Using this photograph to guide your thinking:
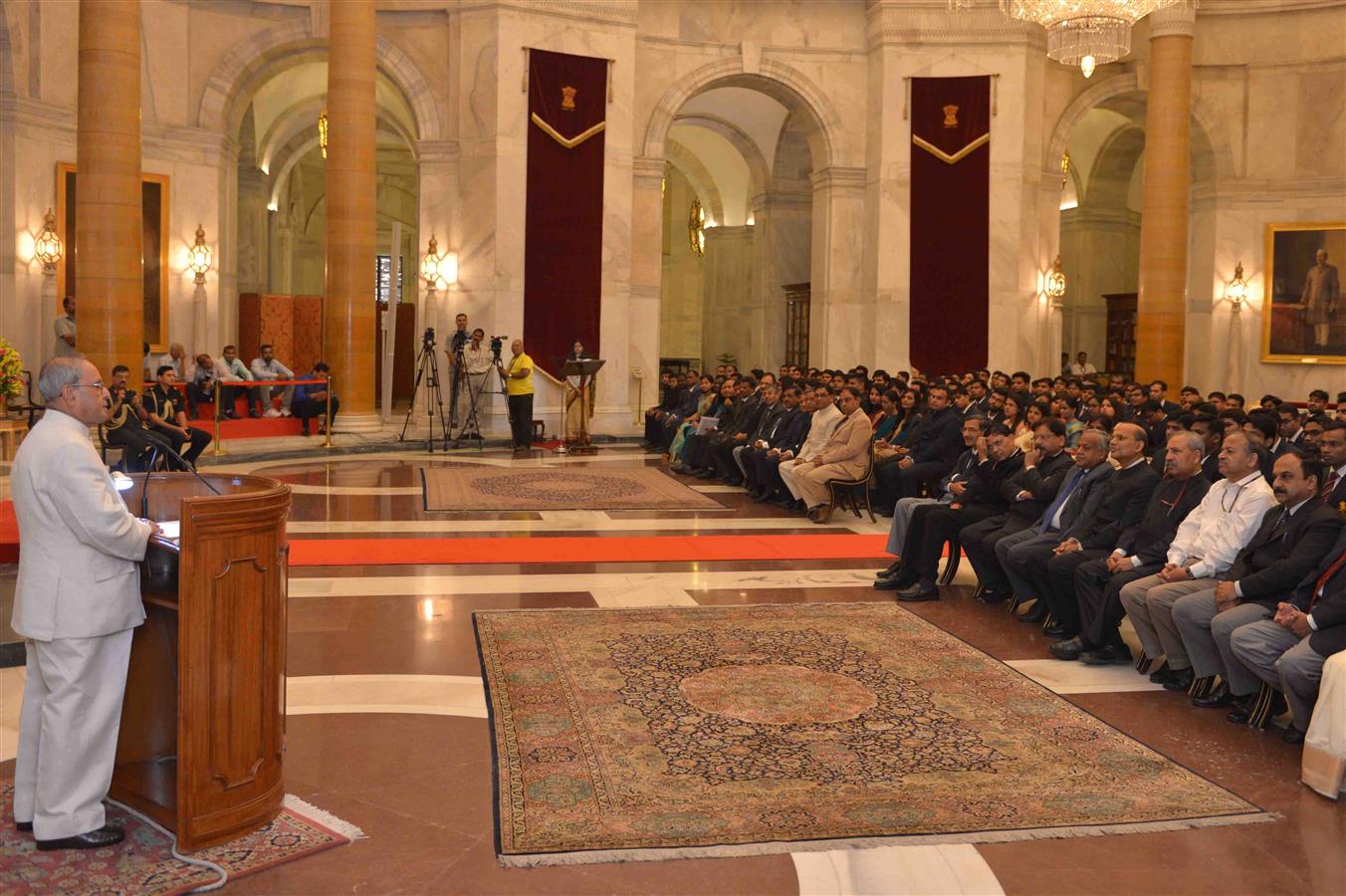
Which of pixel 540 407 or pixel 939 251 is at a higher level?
pixel 939 251

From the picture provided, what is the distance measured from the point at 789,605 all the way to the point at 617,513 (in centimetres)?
409

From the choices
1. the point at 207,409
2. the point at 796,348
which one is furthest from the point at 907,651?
the point at 796,348

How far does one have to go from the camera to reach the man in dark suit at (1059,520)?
23.5 feet

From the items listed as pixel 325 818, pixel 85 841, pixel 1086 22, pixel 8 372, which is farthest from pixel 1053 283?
pixel 85 841

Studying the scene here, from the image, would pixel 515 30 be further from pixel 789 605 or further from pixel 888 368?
pixel 789 605

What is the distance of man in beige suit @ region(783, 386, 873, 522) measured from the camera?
36.0 feet

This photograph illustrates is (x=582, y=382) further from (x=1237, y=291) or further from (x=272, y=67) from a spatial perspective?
(x=1237, y=291)

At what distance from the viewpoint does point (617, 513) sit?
1163 cm

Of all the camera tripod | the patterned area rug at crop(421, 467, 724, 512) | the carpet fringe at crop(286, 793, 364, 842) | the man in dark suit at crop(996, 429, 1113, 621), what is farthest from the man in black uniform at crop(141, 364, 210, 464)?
the carpet fringe at crop(286, 793, 364, 842)

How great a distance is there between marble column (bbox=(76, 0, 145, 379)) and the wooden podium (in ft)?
34.6

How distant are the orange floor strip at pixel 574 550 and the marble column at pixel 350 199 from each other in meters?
7.85

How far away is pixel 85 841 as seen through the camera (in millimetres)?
3971

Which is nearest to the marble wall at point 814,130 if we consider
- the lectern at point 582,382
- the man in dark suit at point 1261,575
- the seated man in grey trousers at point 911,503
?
the lectern at point 582,382

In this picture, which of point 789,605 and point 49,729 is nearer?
point 49,729
